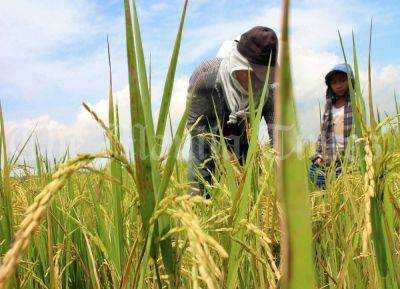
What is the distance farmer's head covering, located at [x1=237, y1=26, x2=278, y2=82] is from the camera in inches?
112

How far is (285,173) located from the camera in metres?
0.24

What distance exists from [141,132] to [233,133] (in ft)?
9.12

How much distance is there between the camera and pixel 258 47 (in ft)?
9.37

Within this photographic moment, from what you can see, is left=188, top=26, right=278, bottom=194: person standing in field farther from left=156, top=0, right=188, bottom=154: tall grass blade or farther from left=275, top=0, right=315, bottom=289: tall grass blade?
left=275, top=0, right=315, bottom=289: tall grass blade

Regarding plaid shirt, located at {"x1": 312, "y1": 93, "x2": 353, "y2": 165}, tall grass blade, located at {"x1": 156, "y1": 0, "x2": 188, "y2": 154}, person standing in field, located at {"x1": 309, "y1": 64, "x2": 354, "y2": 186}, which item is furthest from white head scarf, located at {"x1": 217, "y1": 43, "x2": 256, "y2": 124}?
tall grass blade, located at {"x1": 156, "y1": 0, "x2": 188, "y2": 154}

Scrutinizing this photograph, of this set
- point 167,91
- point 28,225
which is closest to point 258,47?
point 167,91

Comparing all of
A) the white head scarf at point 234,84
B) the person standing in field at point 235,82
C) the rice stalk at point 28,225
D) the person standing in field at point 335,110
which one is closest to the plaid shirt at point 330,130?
the person standing in field at point 335,110

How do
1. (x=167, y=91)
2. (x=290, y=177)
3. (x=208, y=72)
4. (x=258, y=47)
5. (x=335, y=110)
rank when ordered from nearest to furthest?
(x=290, y=177) < (x=167, y=91) < (x=258, y=47) < (x=208, y=72) < (x=335, y=110)

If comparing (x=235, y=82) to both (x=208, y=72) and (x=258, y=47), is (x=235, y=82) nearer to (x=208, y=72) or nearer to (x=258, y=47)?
(x=258, y=47)

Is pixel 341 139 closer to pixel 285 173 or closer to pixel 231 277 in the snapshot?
pixel 231 277

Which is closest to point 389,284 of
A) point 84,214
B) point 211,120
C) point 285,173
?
point 285,173

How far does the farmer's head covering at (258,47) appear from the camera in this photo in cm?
285

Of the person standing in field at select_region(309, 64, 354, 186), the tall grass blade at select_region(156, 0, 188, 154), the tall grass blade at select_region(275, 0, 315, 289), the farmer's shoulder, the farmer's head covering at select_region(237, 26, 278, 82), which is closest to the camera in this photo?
the tall grass blade at select_region(275, 0, 315, 289)

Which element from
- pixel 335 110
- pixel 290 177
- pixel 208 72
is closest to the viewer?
pixel 290 177
